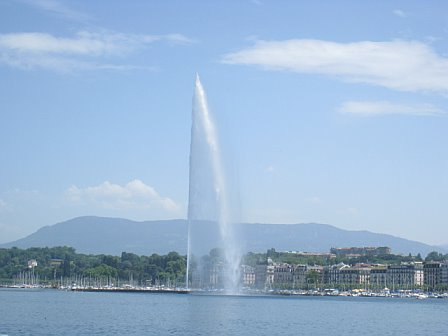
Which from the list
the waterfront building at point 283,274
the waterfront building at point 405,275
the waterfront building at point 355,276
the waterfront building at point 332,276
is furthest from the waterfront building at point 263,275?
the waterfront building at point 405,275

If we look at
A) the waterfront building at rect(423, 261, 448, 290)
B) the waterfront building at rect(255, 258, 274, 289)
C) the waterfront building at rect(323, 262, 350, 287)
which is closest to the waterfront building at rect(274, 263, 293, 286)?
the waterfront building at rect(255, 258, 274, 289)

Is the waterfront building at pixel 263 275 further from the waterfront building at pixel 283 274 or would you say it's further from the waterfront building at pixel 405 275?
the waterfront building at pixel 405 275

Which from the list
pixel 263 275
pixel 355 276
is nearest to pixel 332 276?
pixel 355 276

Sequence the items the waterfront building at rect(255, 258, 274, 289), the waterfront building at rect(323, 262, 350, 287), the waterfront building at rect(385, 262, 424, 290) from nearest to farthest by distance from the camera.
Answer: the waterfront building at rect(385, 262, 424, 290) → the waterfront building at rect(255, 258, 274, 289) → the waterfront building at rect(323, 262, 350, 287)

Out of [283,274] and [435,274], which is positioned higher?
[435,274]

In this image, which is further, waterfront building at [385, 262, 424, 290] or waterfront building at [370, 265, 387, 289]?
waterfront building at [370, 265, 387, 289]

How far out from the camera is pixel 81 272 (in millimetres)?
182625

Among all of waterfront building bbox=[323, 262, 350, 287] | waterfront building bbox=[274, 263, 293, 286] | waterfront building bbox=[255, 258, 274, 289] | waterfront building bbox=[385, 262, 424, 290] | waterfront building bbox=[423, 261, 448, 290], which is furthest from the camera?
waterfront building bbox=[274, 263, 293, 286]

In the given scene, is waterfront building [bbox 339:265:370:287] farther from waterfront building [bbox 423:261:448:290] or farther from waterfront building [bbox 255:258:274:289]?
waterfront building [bbox 255:258:274:289]

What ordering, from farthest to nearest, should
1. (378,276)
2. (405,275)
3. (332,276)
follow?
1. (332,276)
2. (378,276)
3. (405,275)

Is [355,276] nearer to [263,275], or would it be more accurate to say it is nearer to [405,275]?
[405,275]

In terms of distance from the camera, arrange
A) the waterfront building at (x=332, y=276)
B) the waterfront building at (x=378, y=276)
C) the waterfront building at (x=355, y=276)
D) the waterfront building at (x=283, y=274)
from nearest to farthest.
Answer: the waterfront building at (x=378, y=276), the waterfront building at (x=355, y=276), the waterfront building at (x=332, y=276), the waterfront building at (x=283, y=274)

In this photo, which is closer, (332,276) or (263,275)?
(332,276)

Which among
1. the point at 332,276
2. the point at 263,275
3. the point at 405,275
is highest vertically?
the point at 405,275
